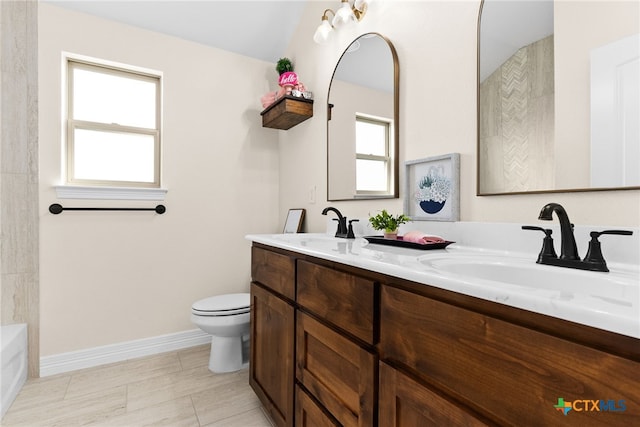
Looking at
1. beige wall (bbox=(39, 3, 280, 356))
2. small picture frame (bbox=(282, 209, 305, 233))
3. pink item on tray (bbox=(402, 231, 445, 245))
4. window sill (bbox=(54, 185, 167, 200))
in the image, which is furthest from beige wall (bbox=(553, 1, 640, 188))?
window sill (bbox=(54, 185, 167, 200))

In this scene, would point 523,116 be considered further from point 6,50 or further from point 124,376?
point 6,50

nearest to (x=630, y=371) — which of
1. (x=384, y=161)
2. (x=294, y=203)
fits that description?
(x=384, y=161)

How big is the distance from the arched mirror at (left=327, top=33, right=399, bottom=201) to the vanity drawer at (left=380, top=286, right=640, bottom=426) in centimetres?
93

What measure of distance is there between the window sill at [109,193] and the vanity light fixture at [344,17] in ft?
5.05

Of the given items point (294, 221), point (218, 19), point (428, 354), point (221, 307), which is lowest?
point (221, 307)

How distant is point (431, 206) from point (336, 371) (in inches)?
30.9

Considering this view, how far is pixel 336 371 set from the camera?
3.16ft

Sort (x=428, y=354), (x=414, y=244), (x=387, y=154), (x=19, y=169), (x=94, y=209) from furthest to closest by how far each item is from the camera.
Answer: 1. (x=94, y=209)
2. (x=19, y=169)
3. (x=387, y=154)
4. (x=414, y=244)
5. (x=428, y=354)

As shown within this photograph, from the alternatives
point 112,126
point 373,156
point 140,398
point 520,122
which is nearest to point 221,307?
point 140,398

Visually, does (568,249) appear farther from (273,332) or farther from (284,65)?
(284,65)

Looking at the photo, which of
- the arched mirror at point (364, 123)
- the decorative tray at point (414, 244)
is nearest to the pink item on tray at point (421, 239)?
the decorative tray at point (414, 244)

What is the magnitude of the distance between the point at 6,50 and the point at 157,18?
2.96 feet

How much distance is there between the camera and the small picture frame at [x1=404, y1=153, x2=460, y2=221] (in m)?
1.25

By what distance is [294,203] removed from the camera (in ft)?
8.25
